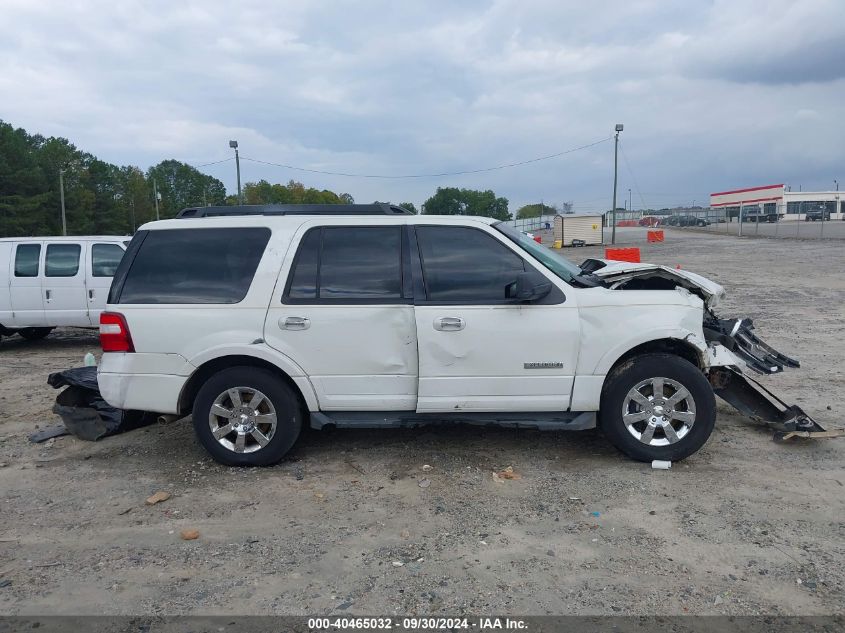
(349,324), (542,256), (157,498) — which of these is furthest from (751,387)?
(157,498)

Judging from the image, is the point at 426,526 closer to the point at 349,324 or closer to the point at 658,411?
the point at 349,324

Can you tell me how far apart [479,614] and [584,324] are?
2362 mm

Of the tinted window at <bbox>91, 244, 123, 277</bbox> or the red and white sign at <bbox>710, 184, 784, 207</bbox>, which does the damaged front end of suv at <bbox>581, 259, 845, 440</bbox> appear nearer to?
the tinted window at <bbox>91, 244, 123, 277</bbox>

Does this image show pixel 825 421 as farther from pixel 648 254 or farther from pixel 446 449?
pixel 648 254

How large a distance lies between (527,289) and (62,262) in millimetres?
8671

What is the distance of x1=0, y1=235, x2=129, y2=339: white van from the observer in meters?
10.4

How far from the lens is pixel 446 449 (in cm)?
545

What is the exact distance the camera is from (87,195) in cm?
7062

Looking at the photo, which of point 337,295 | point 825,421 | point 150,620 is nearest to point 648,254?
point 825,421

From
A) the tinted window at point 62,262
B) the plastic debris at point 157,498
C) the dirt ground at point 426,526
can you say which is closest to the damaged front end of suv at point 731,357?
the dirt ground at point 426,526

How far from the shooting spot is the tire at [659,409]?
15.9ft

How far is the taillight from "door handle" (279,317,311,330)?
46.5 inches

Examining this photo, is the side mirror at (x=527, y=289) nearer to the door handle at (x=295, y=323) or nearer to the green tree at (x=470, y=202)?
the door handle at (x=295, y=323)

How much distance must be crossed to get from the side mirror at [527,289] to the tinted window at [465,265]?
0.45 ft
